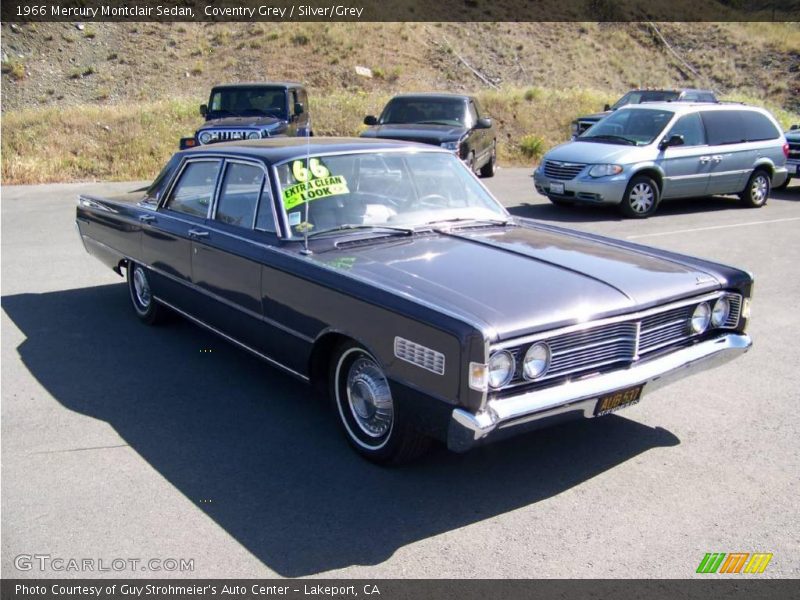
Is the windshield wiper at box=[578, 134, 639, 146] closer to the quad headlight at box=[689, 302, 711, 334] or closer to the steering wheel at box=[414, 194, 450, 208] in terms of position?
the steering wheel at box=[414, 194, 450, 208]

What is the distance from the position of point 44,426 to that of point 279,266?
5.65 feet

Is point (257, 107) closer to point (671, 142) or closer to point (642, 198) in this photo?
point (642, 198)

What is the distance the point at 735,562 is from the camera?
134 inches

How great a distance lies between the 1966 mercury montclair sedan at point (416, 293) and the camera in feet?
12.1

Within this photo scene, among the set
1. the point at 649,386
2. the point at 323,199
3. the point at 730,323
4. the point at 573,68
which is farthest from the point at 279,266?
the point at 573,68

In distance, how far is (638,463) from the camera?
4305mm

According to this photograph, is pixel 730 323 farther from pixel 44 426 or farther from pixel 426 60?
pixel 426 60

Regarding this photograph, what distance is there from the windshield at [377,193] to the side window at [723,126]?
8.77 metres

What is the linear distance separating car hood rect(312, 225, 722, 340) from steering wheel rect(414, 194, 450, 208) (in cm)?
31

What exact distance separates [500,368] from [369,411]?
3.02ft

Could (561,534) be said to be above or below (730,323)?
below

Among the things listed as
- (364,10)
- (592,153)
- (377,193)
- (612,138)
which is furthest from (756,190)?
(364,10)

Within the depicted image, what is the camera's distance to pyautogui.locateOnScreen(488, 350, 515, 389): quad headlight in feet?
11.9

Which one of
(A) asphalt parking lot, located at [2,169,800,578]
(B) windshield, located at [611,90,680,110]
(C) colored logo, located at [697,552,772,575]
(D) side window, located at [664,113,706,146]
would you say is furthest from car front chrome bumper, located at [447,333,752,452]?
(B) windshield, located at [611,90,680,110]
